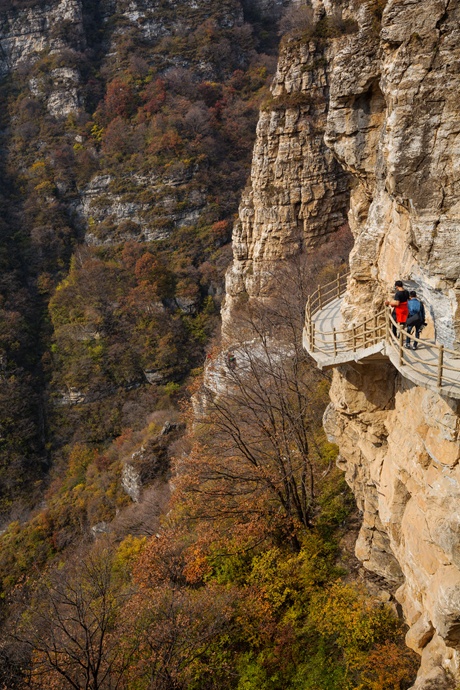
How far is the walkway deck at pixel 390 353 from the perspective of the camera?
25.8 feet

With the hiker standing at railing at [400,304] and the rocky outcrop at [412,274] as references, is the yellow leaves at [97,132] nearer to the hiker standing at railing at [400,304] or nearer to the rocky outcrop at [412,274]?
the rocky outcrop at [412,274]

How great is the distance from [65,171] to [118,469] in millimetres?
41667

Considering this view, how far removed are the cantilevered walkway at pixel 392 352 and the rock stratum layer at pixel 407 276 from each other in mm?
565

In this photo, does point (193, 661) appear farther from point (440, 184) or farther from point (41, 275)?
point (41, 275)

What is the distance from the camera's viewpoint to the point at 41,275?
56969 millimetres

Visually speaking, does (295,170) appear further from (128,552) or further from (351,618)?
(351,618)

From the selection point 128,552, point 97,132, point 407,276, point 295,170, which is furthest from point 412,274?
point 97,132

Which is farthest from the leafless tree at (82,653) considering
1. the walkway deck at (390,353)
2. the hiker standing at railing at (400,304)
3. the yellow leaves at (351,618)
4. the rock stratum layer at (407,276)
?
the hiker standing at railing at (400,304)

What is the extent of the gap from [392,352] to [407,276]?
1.90 metres

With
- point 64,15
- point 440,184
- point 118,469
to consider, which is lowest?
point 118,469

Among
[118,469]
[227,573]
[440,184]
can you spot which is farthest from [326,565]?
[118,469]

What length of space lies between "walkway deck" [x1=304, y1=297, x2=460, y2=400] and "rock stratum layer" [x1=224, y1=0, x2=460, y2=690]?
59 centimetres

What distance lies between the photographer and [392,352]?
360 inches

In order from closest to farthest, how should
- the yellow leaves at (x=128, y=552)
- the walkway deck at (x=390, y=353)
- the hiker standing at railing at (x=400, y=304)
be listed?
the walkway deck at (x=390, y=353) < the hiker standing at railing at (x=400, y=304) < the yellow leaves at (x=128, y=552)
